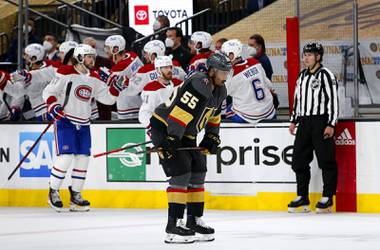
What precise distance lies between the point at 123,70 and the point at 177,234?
439 cm

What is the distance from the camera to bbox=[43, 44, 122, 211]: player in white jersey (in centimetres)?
1327

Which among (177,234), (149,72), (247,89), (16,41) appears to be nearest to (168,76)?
(149,72)

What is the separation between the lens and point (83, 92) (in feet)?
43.8

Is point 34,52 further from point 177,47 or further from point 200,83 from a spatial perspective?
point 200,83

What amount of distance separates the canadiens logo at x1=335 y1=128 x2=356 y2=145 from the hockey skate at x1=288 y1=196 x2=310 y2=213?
67cm

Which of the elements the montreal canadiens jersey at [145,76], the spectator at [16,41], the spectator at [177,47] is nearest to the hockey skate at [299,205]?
the montreal canadiens jersey at [145,76]

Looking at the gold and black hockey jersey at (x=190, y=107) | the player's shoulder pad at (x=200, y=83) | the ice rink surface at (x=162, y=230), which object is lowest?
the ice rink surface at (x=162, y=230)

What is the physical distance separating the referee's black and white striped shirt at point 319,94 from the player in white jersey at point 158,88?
143cm

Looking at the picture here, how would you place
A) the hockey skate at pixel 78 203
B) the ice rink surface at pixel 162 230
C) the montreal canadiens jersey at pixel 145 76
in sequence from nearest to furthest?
1. the ice rink surface at pixel 162 230
2. the hockey skate at pixel 78 203
3. the montreal canadiens jersey at pixel 145 76

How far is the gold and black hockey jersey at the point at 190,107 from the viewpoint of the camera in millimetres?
10117

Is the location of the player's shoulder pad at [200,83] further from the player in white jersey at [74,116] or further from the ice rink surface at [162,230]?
the player in white jersey at [74,116]

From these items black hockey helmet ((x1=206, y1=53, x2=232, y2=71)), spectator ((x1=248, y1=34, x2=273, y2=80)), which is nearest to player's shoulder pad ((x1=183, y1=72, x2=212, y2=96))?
black hockey helmet ((x1=206, y1=53, x2=232, y2=71))

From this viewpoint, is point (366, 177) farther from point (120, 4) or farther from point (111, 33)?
point (120, 4)

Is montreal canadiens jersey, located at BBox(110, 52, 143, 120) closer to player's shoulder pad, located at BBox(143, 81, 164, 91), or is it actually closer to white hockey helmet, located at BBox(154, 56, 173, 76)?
player's shoulder pad, located at BBox(143, 81, 164, 91)
